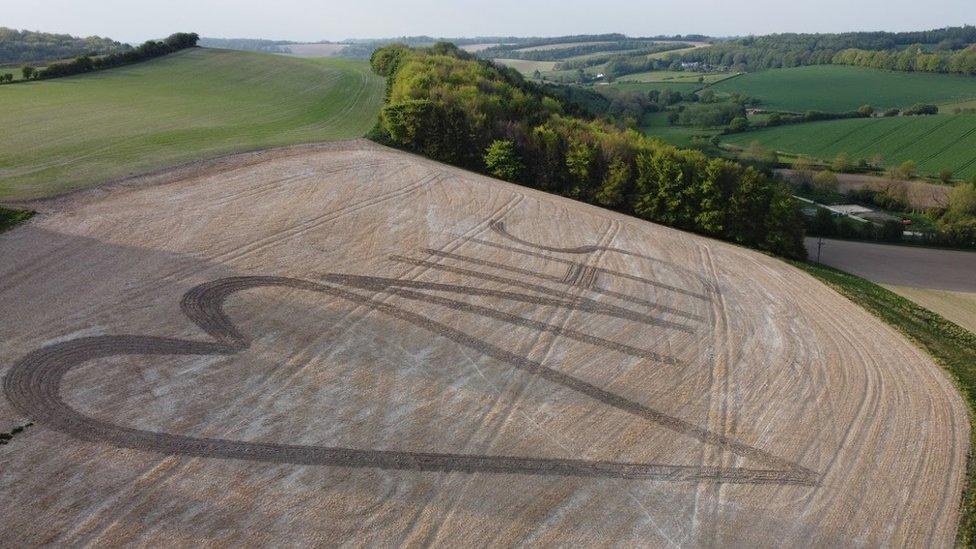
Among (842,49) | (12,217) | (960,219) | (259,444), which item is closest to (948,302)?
(960,219)

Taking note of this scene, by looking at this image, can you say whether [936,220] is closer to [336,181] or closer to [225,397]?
[336,181]

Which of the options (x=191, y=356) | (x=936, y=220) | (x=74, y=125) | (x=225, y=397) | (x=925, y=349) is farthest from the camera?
(x=936, y=220)

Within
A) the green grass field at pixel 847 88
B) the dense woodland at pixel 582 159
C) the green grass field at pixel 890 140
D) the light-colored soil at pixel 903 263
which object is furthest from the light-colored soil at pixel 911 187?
the green grass field at pixel 847 88

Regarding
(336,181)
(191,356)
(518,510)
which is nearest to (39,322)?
(191,356)

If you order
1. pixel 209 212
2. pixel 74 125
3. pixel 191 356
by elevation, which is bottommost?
pixel 191 356

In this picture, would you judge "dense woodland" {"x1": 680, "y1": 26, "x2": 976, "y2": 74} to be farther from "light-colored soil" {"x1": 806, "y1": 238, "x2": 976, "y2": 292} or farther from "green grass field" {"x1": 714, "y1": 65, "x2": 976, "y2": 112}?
"light-colored soil" {"x1": 806, "y1": 238, "x2": 976, "y2": 292}

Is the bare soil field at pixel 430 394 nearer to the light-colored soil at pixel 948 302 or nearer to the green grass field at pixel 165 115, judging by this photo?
the light-colored soil at pixel 948 302

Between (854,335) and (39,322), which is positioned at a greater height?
(39,322)
